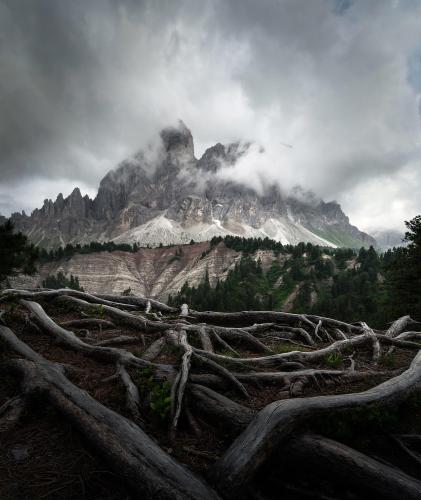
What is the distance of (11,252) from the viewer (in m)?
20.7

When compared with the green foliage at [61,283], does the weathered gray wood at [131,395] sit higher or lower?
lower

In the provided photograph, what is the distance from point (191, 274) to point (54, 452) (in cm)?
16715

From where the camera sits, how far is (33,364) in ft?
22.6

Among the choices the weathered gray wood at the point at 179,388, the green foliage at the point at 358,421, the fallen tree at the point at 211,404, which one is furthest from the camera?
the weathered gray wood at the point at 179,388

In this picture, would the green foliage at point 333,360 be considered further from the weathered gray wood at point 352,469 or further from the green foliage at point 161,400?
the green foliage at point 161,400

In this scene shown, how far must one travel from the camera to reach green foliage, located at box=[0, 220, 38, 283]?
19.0 metres

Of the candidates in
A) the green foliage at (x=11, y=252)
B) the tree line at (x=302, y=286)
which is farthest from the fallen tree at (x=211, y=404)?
the tree line at (x=302, y=286)

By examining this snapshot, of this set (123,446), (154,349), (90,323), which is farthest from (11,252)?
(123,446)

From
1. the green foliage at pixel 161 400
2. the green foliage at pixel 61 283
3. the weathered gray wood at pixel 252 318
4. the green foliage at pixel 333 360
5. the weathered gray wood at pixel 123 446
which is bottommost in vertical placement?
the weathered gray wood at pixel 123 446

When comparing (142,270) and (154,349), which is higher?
(142,270)

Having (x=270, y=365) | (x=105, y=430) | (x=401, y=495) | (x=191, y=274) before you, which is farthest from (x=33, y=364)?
(x=191, y=274)

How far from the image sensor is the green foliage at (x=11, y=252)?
19.0 metres

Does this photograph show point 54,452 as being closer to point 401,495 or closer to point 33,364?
point 33,364

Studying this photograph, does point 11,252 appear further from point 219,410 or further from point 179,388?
point 219,410
